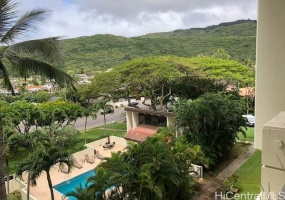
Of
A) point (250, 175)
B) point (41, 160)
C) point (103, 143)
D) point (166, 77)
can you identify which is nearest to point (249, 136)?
point (250, 175)

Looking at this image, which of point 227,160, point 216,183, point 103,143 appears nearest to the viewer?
point 216,183

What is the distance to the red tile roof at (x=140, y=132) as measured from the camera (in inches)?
776

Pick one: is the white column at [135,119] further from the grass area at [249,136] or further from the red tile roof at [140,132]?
the grass area at [249,136]

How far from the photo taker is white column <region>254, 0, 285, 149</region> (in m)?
5.82

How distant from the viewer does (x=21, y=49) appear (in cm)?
664

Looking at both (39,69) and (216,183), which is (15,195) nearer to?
(39,69)

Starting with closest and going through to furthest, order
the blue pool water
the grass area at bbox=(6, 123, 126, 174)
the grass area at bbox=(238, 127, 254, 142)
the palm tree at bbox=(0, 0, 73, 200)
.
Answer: the palm tree at bbox=(0, 0, 73, 200) < the blue pool water < the grass area at bbox=(238, 127, 254, 142) < the grass area at bbox=(6, 123, 126, 174)

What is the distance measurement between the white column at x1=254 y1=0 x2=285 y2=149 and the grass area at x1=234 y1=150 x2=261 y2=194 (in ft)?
18.5

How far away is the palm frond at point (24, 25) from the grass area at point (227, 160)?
995 centimetres

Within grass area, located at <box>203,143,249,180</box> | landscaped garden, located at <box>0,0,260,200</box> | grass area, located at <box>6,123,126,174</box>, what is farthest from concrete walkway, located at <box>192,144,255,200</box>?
grass area, located at <box>6,123,126,174</box>

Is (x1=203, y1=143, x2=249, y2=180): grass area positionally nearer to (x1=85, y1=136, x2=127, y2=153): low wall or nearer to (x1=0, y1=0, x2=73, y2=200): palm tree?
(x1=85, y1=136, x2=127, y2=153): low wall

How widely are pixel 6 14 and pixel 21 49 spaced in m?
0.87

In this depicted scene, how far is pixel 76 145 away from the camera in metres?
22.4

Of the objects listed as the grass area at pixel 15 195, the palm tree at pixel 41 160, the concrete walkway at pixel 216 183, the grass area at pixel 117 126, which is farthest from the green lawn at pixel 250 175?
the grass area at pixel 117 126
